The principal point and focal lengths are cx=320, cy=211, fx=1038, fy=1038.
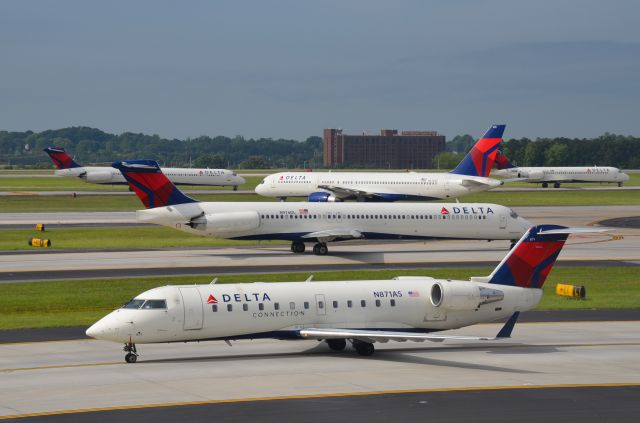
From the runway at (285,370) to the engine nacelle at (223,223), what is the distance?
2526 cm

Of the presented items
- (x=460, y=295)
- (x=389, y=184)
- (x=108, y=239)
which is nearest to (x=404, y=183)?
(x=389, y=184)

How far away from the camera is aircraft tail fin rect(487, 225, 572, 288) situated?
35.2m

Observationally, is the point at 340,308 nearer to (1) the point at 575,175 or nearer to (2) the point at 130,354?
(2) the point at 130,354

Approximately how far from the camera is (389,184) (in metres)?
100

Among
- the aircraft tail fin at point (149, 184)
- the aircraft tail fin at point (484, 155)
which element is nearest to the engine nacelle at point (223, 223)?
the aircraft tail fin at point (149, 184)

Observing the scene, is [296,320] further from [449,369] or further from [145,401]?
[145,401]

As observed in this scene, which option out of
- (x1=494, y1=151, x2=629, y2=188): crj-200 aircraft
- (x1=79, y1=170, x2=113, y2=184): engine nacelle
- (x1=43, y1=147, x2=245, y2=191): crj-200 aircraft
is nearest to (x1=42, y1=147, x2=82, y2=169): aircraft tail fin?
(x1=43, y1=147, x2=245, y2=191): crj-200 aircraft

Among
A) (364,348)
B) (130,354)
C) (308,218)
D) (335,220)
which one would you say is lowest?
(364,348)

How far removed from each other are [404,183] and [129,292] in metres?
57.0

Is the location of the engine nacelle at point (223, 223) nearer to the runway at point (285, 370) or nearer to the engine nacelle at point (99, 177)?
the runway at point (285, 370)

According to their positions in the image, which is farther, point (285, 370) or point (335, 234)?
point (335, 234)

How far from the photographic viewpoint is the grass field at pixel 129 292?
41344 mm

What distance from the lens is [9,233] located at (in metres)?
76.6

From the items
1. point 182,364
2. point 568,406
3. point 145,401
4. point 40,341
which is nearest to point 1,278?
point 40,341
